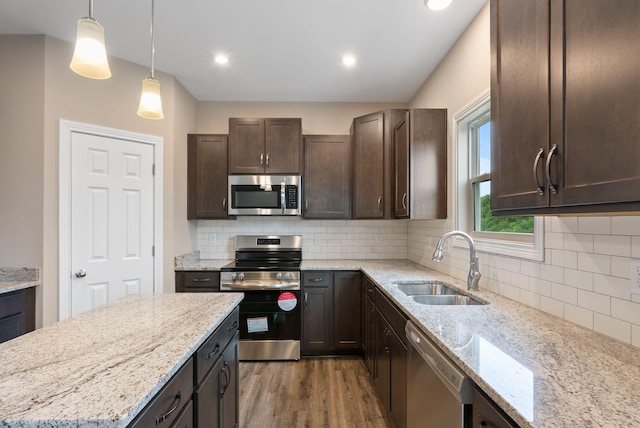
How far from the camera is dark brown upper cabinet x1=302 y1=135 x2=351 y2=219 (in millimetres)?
3230

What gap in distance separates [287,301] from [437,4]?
8.54ft

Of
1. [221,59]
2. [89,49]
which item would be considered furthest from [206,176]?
[89,49]

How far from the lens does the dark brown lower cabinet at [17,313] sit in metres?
2.04

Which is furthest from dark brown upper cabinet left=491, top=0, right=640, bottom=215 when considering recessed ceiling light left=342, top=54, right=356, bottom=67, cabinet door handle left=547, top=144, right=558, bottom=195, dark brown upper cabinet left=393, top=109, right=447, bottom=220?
recessed ceiling light left=342, top=54, right=356, bottom=67

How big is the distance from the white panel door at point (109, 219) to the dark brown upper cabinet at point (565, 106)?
2.84 meters

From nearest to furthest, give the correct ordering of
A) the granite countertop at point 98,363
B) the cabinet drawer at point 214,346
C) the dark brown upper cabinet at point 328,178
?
the granite countertop at point 98,363 → the cabinet drawer at point 214,346 → the dark brown upper cabinet at point 328,178

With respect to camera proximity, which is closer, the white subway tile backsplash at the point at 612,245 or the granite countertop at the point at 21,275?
the white subway tile backsplash at the point at 612,245

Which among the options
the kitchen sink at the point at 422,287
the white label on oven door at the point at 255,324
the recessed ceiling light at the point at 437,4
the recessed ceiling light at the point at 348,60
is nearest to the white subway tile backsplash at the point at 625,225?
the kitchen sink at the point at 422,287

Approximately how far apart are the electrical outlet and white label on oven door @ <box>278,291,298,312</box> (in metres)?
2.35

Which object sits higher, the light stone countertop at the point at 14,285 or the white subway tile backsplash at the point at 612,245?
the white subway tile backsplash at the point at 612,245

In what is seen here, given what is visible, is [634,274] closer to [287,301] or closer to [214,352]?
[214,352]

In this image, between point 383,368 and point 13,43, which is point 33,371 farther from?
point 13,43

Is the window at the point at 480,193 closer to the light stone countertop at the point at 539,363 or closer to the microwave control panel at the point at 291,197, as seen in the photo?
the light stone countertop at the point at 539,363

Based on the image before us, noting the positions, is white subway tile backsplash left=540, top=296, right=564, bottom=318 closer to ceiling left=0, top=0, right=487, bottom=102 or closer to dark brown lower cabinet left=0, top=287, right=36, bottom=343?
ceiling left=0, top=0, right=487, bottom=102
